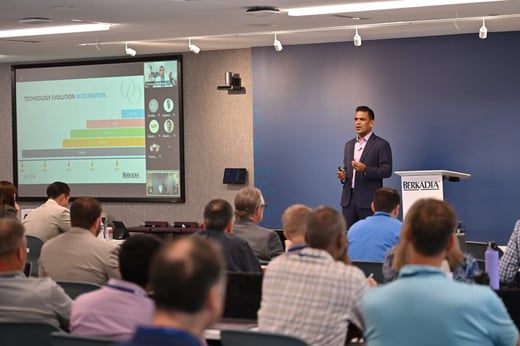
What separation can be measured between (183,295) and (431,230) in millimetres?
1462

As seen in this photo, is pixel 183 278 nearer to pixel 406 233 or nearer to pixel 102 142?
pixel 406 233

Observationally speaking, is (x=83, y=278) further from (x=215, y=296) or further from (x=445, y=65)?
(x=445, y=65)

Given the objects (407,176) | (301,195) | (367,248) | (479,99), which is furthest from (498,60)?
(367,248)

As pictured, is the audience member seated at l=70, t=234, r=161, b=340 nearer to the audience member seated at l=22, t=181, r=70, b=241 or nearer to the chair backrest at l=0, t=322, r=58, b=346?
the chair backrest at l=0, t=322, r=58, b=346

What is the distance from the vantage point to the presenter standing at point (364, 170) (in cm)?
931

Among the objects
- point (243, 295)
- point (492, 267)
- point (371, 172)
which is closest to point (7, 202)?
point (371, 172)

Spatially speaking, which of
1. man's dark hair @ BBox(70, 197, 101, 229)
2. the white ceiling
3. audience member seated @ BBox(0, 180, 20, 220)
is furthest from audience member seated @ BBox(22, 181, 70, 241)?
man's dark hair @ BBox(70, 197, 101, 229)

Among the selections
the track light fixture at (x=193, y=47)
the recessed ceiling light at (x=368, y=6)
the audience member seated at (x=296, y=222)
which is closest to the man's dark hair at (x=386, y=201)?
the audience member seated at (x=296, y=222)

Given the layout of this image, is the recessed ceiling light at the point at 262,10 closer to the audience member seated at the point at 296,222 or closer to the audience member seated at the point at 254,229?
the audience member seated at the point at 254,229

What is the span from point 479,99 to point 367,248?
5.73 meters

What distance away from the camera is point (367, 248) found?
601 cm

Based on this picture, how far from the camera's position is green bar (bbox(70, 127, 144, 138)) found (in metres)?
13.2

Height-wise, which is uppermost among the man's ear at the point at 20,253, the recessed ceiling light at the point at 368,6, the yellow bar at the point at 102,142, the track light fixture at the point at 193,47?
the recessed ceiling light at the point at 368,6

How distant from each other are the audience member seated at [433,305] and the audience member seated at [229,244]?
2.05m
